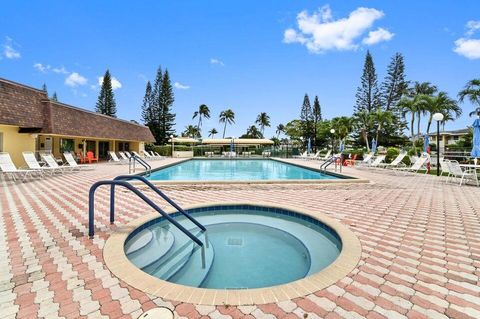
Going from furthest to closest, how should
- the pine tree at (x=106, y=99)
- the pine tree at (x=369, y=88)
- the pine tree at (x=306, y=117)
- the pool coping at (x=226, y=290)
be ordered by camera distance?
1. the pine tree at (x=306, y=117)
2. the pine tree at (x=106, y=99)
3. the pine tree at (x=369, y=88)
4. the pool coping at (x=226, y=290)

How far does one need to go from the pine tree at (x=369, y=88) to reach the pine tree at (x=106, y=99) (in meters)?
36.3

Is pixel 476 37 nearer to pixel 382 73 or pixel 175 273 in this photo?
pixel 382 73

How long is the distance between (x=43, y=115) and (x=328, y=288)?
17.5 m

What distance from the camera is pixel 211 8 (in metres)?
14.9

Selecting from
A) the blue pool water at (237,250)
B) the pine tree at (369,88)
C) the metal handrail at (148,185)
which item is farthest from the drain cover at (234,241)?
the pine tree at (369,88)

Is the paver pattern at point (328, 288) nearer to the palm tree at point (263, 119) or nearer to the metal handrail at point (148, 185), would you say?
the metal handrail at point (148, 185)

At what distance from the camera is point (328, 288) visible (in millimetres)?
2293

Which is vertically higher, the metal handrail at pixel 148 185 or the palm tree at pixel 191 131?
the palm tree at pixel 191 131

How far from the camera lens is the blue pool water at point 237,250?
127 inches

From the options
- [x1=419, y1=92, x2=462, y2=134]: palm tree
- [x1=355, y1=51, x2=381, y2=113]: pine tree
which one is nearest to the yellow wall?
[x1=419, y1=92, x2=462, y2=134]: palm tree

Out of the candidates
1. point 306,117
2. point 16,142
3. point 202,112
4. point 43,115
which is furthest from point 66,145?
point 306,117

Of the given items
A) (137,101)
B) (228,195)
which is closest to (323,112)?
(137,101)

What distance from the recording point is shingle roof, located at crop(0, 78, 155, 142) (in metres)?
12.7

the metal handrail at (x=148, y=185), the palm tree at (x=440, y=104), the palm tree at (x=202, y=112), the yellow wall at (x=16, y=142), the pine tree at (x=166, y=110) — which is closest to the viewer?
the metal handrail at (x=148, y=185)
